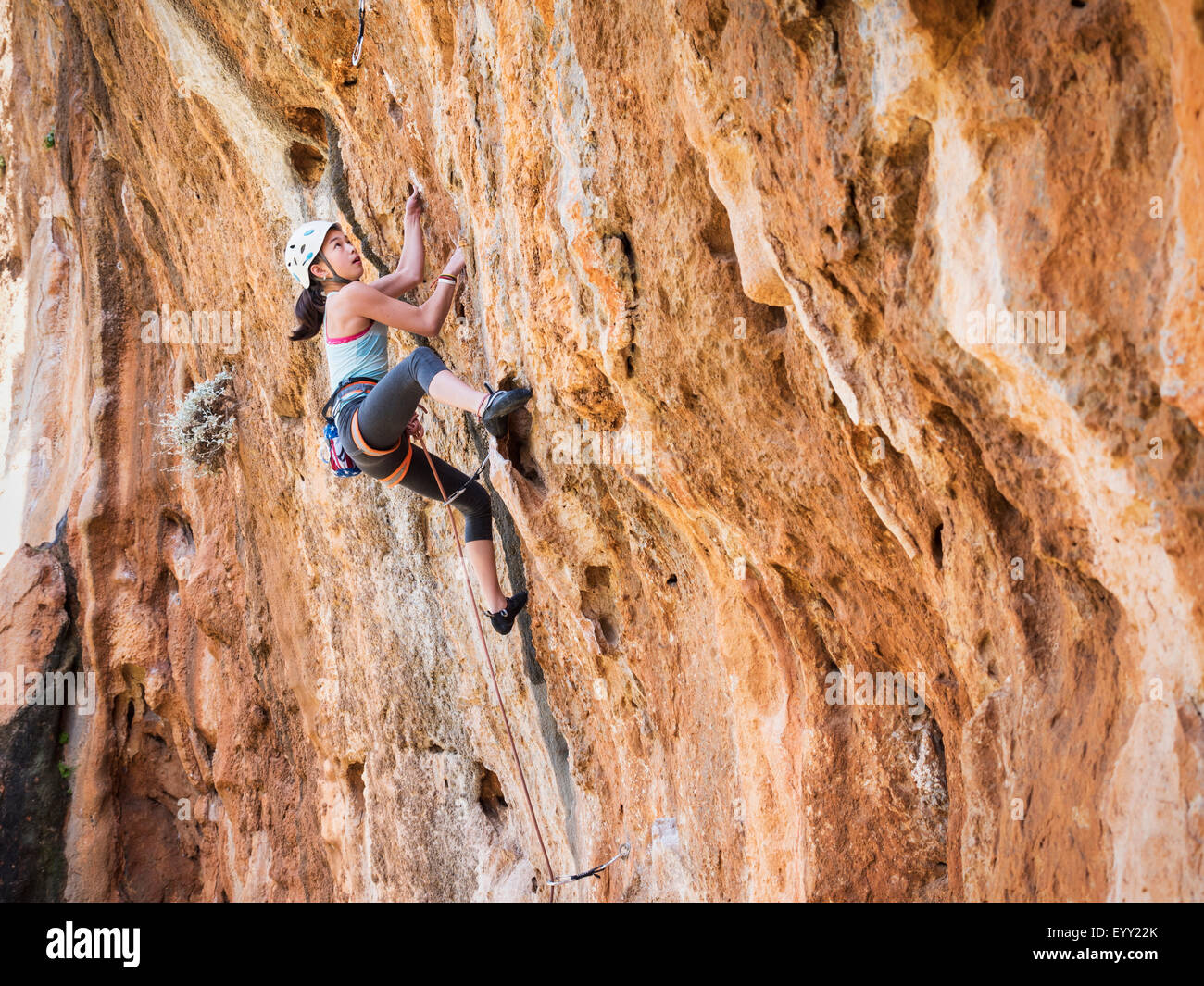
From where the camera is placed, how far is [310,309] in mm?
5121

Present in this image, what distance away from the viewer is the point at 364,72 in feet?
18.2

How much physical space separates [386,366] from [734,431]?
85.5 inches

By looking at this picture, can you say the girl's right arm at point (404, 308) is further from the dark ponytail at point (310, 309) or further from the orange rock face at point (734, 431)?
the dark ponytail at point (310, 309)

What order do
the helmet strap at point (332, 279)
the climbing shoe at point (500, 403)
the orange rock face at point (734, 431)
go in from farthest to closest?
the helmet strap at point (332, 279) < the climbing shoe at point (500, 403) < the orange rock face at point (734, 431)

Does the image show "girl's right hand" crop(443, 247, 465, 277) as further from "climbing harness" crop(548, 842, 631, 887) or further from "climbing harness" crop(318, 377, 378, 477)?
"climbing harness" crop(548, 842, 631, 887)

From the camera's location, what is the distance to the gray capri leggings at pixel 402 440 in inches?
184

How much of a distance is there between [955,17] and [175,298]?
8309 millimetres

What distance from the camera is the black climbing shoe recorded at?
534 centimetres

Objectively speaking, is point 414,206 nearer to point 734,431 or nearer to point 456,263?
point 456,263

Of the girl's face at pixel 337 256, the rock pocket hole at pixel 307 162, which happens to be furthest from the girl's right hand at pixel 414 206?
the rock pocket hole at pixel 307 162

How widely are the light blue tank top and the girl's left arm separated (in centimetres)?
A: 21

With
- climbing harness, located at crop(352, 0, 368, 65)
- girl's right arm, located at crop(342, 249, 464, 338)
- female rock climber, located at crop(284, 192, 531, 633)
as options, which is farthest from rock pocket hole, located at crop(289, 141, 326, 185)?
girl's right arm, located at crop(342, 249, 464, 338)

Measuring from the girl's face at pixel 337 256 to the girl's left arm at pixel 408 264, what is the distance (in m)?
A: 0.16

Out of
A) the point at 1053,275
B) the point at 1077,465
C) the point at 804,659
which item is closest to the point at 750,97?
the point at 1053,275
